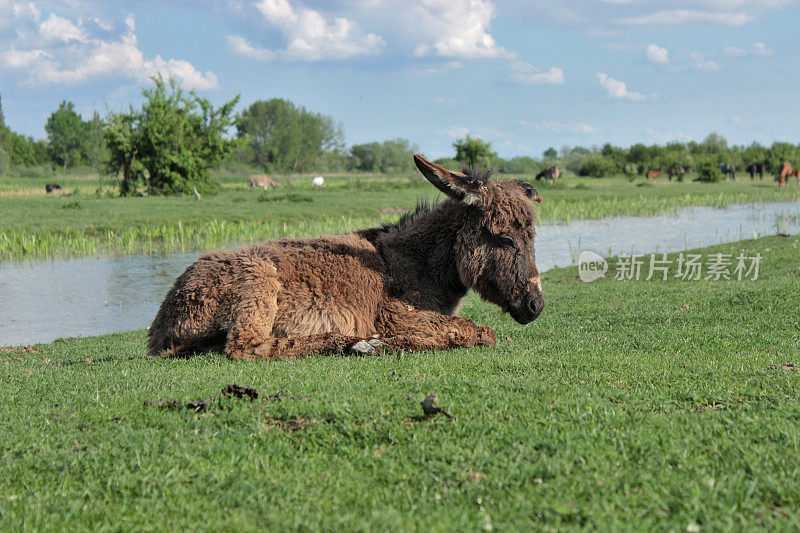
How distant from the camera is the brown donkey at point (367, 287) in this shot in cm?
670

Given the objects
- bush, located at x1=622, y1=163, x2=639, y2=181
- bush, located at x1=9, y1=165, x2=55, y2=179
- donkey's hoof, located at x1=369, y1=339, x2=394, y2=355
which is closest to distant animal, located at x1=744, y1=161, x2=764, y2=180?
bush, located at x1=622, y1=163, x2=639, y2=181

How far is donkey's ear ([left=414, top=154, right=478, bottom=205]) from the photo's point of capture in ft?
22.3

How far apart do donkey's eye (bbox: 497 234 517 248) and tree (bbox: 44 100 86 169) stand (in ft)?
391

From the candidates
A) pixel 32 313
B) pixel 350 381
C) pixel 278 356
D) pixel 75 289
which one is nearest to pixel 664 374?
pixel 350 381

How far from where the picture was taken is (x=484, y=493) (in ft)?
11.2

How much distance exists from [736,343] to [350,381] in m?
4.62

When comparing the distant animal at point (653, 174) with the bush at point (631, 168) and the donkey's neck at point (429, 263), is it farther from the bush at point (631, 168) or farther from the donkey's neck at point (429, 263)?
the donkey's neck at point (429, 263)

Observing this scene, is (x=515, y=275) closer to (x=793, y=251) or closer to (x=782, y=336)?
(x=782, y=336)

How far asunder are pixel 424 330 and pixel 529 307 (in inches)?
45.7

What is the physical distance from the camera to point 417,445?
3959mm

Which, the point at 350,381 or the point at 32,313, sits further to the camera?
the point at 32,313

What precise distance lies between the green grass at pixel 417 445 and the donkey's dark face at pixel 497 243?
73 centimetres

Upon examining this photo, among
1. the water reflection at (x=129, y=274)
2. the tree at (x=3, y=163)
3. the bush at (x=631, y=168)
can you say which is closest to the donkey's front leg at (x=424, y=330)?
the water reflection at (x=129, y=274)

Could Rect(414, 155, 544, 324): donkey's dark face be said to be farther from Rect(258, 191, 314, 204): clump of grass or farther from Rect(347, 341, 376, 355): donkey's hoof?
Rect(258, 191, 314, 204): clump of grass
